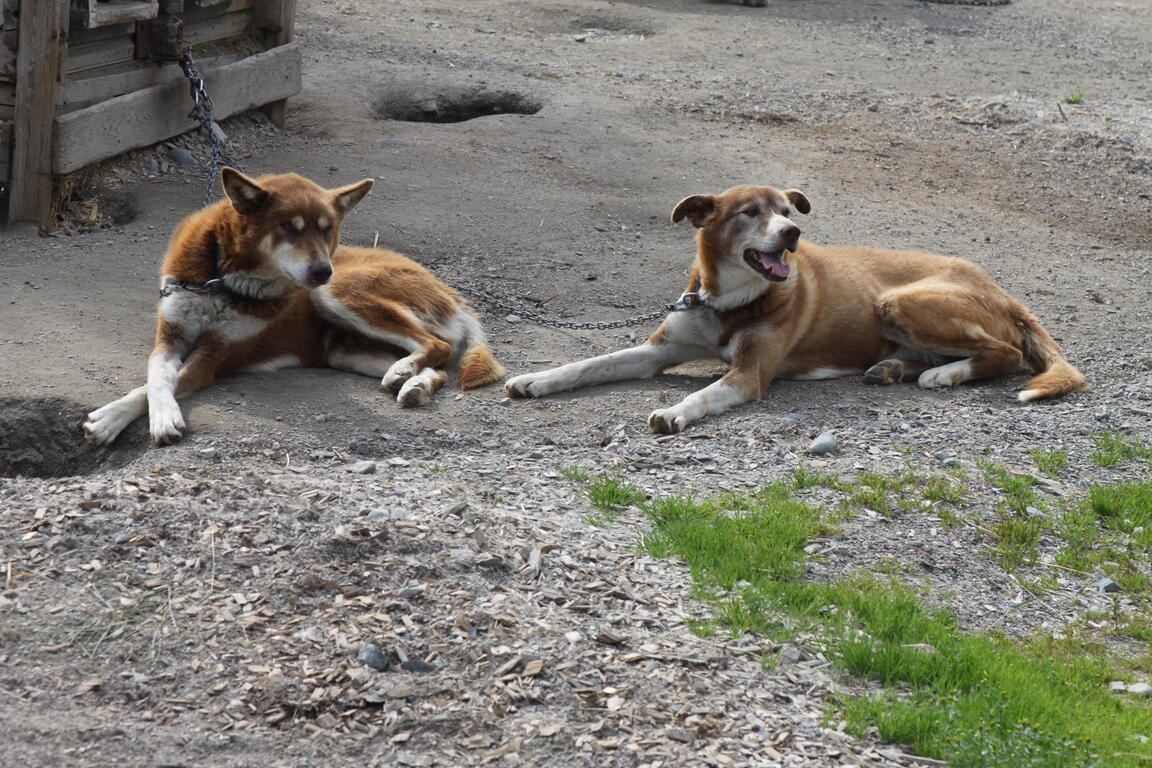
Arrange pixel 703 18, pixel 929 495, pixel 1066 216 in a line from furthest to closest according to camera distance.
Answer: pixel 703 18
pixel 1066 216
pixel 929 495

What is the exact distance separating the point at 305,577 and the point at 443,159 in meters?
6.65

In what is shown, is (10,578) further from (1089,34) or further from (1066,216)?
(1089,34)

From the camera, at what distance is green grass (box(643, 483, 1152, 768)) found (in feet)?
11.0

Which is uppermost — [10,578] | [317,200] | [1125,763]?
[317,200]

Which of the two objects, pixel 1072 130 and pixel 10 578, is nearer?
pixel 10 578

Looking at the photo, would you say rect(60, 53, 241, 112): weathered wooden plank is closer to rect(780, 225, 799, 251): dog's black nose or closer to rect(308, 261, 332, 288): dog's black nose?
rect(308, 261, 332, 288): dog's black nose

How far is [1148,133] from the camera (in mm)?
11992

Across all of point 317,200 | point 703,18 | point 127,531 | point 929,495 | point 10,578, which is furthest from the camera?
point 703,18

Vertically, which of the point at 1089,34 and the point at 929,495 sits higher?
the point at 1089,34

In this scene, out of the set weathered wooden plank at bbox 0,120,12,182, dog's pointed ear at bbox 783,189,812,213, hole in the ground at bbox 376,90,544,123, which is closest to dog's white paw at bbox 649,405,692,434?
dog's pointed ear at bbox 783,189,812,213

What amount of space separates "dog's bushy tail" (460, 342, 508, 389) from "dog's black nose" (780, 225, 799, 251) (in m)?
1.67

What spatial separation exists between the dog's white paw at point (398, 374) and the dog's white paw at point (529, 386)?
52cm

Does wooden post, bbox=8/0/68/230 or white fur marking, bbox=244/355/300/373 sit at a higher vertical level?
wooden post, bbox=8/0/68/230

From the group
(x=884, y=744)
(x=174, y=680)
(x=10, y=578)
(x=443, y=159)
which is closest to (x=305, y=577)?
(x=174, y=680)
